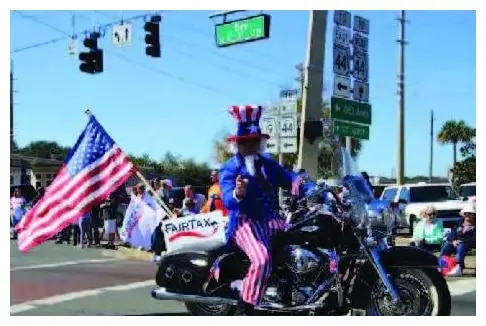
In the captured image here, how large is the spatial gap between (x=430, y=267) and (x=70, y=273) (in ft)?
19.5

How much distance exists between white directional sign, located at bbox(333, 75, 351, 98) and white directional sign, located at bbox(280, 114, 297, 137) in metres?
0.76

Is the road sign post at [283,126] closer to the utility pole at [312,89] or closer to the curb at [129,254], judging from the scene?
the utility pole at [312,89]

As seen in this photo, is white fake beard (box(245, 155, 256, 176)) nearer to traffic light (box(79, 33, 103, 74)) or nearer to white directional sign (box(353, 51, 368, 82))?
traffic light (box(79, 33, 103, 74))

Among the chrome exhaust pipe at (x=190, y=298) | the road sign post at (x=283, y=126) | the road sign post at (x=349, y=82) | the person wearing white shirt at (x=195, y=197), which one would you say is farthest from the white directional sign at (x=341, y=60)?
the chrome exhaust pipe at (x=190, y=298)

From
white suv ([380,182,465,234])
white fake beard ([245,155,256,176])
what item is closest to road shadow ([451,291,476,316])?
white fake beard ([245,155,256,176])

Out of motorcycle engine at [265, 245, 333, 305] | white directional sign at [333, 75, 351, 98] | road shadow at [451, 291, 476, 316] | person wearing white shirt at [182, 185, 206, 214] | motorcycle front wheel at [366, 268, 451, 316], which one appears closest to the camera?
motorcycle front wheel at [366, 268, 451, 316]

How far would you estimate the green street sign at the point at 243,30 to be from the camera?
8.84 meters

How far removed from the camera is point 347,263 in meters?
5.84

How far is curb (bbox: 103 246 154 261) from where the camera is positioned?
12.4 m

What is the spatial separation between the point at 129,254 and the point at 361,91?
16.4ft
